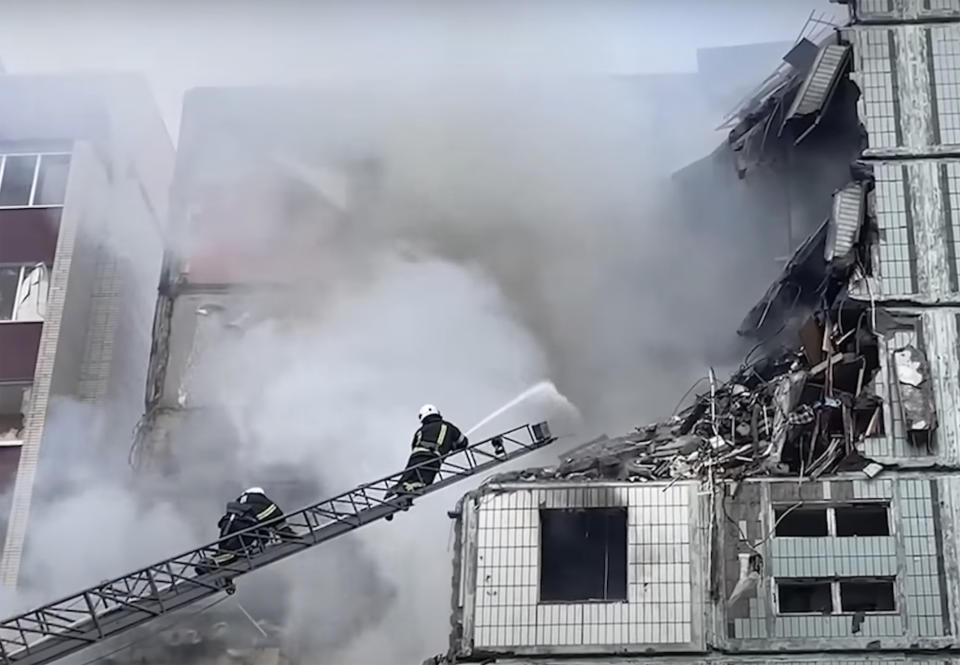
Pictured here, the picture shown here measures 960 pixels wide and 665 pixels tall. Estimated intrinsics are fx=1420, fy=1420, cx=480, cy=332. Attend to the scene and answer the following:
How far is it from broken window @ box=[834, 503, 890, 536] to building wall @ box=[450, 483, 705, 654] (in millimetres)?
1771

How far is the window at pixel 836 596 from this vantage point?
1659 cm

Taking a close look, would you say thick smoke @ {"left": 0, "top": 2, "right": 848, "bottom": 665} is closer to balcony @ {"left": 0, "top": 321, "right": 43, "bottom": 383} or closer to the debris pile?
balcony @ {"left": 0, "top": 321, "right": 43, "bottom": 383}

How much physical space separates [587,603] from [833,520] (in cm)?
313

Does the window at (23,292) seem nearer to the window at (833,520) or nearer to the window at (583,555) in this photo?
the window at (583,555)

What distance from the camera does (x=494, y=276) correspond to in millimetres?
28047

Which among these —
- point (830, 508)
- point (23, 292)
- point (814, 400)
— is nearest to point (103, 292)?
point (23, 292)

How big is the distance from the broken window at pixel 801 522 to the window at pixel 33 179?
53.3 ft

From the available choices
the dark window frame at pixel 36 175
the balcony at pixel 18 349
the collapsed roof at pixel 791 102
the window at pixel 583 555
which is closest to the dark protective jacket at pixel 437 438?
the window at pixel 583 555

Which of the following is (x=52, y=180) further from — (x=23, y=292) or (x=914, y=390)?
(x=914, y=390)

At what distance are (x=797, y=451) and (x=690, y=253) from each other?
31.5 ft

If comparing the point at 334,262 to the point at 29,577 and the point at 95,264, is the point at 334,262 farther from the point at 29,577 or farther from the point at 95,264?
the point at 29,577

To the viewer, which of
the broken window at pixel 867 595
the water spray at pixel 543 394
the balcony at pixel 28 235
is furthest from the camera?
the balcony at pixel 28 235

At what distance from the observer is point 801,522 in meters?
17.2

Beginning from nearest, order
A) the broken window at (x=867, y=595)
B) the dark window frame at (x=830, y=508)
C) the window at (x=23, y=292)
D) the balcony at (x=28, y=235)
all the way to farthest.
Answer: the broken window at (x=867, y=595) < the dark window frame at (x=830, y=508) < the window at (x=23, y=292) < the balcony at (x=28, y=235)
